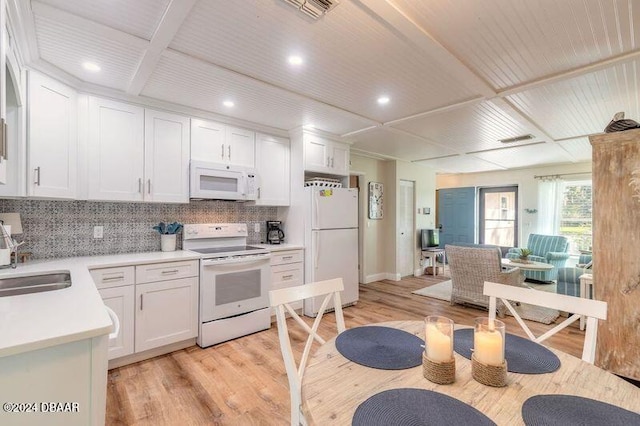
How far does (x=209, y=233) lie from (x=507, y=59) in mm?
3168

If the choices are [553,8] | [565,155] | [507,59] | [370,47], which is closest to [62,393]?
[370,47]

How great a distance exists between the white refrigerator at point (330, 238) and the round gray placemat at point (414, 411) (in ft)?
9.43

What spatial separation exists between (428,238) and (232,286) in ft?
15.5

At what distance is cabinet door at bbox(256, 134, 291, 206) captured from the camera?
3.69m

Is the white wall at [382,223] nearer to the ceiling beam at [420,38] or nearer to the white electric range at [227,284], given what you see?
the white electric range at [227,284]

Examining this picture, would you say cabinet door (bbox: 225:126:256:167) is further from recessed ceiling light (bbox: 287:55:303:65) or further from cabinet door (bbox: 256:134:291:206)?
recessed ceiling light (bbox: 287:55:303:65)

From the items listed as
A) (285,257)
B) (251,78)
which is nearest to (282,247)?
(285,257)

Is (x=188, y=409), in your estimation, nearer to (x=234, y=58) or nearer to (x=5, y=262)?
(x=5, y=262)

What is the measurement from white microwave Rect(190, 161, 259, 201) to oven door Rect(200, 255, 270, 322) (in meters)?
0.73

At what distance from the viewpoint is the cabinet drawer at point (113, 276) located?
2309 millimetres

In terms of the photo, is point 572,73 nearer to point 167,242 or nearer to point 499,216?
point 167,242

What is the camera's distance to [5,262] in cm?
211

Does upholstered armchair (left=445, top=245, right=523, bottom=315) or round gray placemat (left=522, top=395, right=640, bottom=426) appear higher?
round gray placemat (left=522, top=395, right=640, bottom=426)

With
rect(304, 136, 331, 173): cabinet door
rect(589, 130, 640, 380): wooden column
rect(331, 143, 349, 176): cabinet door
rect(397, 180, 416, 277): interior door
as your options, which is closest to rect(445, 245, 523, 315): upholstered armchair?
rect(589, 130, 640, 380): wooden column
